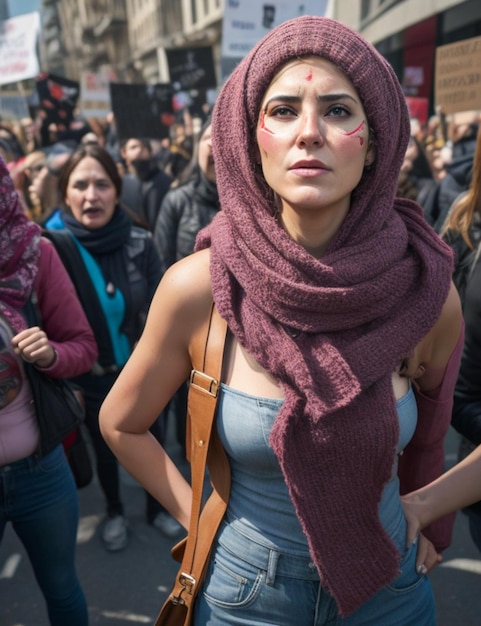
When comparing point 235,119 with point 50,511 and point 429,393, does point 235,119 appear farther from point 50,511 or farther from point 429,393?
point 50,511

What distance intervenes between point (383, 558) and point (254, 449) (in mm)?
338

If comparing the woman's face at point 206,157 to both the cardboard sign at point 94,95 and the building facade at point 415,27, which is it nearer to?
the cardboard sign at point 94,95

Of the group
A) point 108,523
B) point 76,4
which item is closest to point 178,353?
point 108,523

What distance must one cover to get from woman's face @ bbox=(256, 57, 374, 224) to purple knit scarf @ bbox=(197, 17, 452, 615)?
0.09 feet

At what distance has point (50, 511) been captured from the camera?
1.96 m

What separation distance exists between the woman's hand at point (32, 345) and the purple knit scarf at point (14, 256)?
5cm

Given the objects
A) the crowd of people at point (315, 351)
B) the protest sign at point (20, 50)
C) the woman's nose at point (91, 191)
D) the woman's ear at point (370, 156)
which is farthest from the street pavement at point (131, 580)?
the protest sign at point (20, 50)

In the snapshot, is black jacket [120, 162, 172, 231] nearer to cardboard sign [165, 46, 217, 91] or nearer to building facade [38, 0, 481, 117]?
cardboard sign [165, 46, 217, 91]

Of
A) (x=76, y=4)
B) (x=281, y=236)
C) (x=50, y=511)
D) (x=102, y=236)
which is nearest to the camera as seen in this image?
(x=281, y=236)

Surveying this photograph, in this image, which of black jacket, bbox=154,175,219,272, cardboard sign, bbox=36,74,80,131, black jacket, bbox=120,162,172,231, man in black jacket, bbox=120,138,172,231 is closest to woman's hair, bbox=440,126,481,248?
black jacket, bbox=154,175,219,272

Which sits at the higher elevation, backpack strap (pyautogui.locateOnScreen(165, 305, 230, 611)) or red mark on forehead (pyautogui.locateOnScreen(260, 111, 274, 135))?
red mark on forehead (pyautogui.locateOnScreen(260, 111, 274, 135))

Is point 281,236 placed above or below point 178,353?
above

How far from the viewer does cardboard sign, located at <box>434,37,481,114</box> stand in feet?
12.9

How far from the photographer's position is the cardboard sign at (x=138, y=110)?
6.30 m
